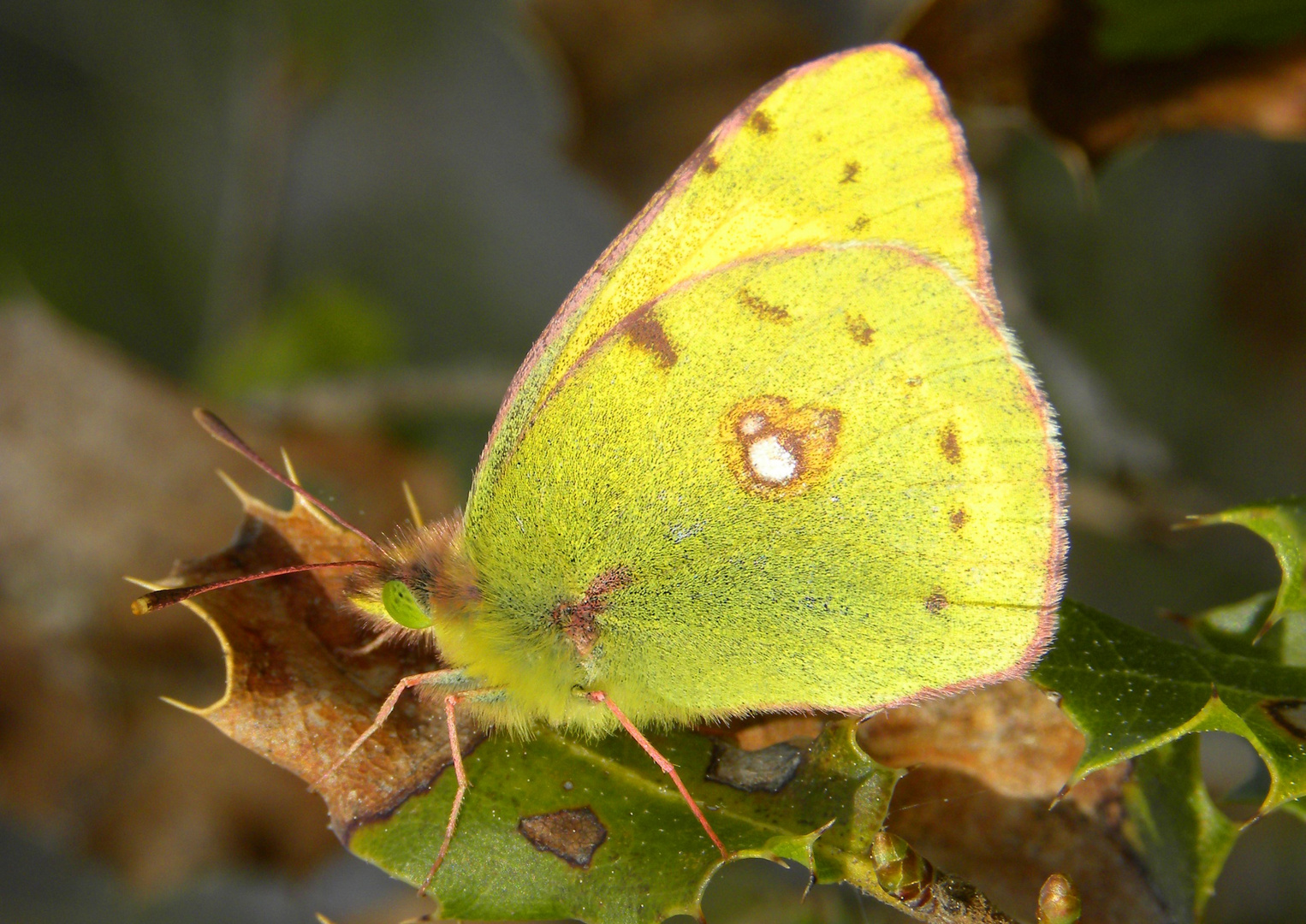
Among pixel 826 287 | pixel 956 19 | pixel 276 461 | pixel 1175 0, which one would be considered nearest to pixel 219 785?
pixel 276 461

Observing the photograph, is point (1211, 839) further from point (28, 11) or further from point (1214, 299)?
point (28, 11)

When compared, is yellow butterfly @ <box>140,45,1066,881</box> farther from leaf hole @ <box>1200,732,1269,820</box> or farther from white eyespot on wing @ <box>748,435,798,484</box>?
leaf hole @ <box>1200,732,1269,820</box>

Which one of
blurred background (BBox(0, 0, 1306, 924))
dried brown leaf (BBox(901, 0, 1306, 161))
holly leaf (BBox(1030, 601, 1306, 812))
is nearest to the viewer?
holly leaf (BBox(1030, 601, 1306, 812))

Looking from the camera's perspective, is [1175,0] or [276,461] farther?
[276,461]

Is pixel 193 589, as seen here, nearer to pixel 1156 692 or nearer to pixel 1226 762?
pixel 1156 692

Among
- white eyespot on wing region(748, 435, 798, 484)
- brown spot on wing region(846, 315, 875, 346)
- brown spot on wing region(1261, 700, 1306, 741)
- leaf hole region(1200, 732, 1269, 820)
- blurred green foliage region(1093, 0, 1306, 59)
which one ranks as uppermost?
blurred green foliage region(1093, 0, 1306, 59)

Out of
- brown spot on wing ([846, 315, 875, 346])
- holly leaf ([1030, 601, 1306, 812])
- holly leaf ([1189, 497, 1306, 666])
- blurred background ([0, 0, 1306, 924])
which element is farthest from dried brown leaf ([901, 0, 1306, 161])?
holly leaf ([1030, 601, 1306, 812])

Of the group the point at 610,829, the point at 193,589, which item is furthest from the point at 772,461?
the point at 193,589

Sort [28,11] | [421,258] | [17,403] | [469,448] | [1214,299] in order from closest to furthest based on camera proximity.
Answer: [17,403] < [1214,299] < [469,448] < [28,11] < [421,258]

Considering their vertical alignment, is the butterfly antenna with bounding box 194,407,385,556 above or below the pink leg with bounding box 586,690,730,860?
above
